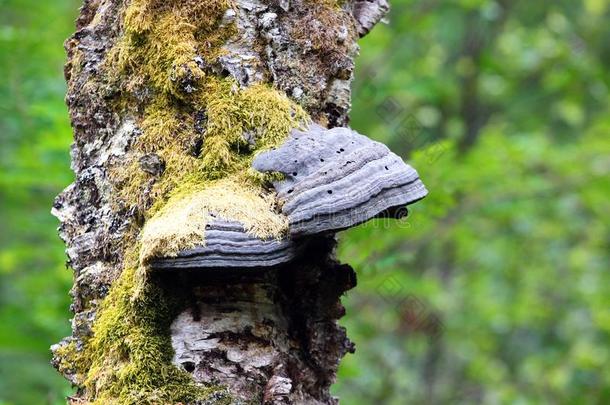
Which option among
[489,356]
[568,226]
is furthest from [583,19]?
[489,356]

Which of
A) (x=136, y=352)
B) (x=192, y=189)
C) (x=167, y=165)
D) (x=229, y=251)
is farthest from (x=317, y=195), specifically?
(x=136, y=352)

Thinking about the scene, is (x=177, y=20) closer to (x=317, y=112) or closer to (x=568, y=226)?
(x=317, y=112)

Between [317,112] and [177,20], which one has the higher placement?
[177,20]

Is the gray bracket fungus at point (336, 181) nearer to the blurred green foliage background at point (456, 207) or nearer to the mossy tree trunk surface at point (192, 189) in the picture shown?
the mossy tree trunk surface at point (192, 189)

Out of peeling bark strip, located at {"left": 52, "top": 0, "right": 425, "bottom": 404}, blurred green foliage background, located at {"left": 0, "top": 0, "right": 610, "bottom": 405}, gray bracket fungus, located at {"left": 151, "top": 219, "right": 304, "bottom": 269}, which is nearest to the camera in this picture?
gray bracket fungus, located at {"left": 151, "top": 219, "right": 304, "bottom": 269}

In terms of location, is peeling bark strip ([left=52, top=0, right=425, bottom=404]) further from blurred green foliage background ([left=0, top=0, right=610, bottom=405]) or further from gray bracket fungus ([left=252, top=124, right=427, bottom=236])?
blurred green foliage background ([left=0, top=0, right=610, bottom=405])

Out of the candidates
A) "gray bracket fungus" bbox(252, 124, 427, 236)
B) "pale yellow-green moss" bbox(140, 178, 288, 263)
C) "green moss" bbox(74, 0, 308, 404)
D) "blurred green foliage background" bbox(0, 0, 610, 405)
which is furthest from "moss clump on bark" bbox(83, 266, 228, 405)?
"blurred green foliage background" bbox(0, 0, 610, 405)

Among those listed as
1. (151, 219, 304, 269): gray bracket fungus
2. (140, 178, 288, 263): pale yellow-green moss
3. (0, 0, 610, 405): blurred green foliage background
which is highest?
(0, 0, 610, 405): blurred green foliage background

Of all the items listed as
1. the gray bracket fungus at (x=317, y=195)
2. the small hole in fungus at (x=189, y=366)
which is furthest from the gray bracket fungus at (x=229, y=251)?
the small hole in fungus at (x=189, y=366)
